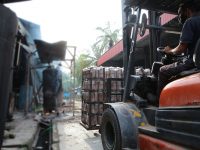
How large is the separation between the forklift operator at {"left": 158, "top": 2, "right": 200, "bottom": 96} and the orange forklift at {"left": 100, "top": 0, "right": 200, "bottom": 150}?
0.35 feet

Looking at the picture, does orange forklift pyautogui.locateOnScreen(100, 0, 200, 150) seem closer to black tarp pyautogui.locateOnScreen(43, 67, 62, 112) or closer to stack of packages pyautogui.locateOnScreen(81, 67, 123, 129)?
stack of packages pyautogui.locateOnScreen(81, 67, 123, 129)

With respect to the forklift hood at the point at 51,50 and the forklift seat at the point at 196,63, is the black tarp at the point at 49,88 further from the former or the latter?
the forklift seat at the point at 196,63

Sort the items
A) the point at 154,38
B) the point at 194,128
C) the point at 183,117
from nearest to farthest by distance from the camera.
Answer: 1. the point at 194,128
2. the point at 183,117
3. the point at 154,38

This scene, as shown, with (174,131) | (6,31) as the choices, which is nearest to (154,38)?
(174,131)

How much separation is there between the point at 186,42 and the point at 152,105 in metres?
1.27

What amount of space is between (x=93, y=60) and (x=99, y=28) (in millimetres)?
6559

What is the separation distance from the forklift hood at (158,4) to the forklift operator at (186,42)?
2.69 ft

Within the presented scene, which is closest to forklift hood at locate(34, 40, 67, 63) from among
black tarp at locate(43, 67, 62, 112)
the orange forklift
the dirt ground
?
black tarp at locate(43, 67, 62, 112)

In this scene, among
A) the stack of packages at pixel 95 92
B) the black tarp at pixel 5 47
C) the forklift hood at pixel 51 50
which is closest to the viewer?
the black tarp at pixel 5 47

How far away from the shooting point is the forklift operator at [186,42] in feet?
9.50

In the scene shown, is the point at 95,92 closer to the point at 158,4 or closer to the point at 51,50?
the point at 158,4

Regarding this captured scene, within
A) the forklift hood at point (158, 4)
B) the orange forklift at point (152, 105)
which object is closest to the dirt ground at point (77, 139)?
the orange forklift at point (152, 105)

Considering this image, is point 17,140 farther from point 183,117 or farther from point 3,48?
point 183,117

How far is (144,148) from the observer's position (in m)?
3.28
